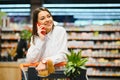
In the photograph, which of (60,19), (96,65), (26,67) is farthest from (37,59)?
(60,19)

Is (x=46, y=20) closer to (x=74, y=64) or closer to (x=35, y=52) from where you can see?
(x=35, y=52)

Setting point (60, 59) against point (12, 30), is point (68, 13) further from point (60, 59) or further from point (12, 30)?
point (60, 59)

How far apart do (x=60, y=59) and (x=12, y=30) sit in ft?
25.2

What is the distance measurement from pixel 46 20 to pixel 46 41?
19 cm

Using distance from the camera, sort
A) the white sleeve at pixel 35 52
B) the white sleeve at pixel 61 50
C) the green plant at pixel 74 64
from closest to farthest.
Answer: the green plant at pixel 74 64 < the white sleeve at pixel 61 50 < the white sleeve at pixel 35 52

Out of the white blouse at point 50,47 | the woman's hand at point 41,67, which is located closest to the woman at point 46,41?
the white blouse at point 50,47

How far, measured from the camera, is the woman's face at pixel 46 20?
245 centimetres

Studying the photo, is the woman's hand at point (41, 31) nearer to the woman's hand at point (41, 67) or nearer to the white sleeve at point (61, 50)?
the white sleeve at point (61, 50)

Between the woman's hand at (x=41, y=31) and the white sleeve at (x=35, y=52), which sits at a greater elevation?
the woman's hand at (x=41, y=31)

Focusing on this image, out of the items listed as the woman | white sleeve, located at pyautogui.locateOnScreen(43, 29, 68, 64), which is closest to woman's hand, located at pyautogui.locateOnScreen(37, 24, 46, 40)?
the woman

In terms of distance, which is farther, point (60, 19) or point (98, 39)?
point (60, 19)

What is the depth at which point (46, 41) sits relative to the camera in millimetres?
2484

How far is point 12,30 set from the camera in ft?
32.4

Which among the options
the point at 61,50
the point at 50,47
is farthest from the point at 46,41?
the point at 61,50
